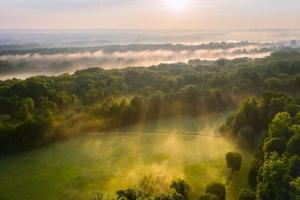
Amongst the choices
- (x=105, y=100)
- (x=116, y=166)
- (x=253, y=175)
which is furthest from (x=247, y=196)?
(x=105, y=100)

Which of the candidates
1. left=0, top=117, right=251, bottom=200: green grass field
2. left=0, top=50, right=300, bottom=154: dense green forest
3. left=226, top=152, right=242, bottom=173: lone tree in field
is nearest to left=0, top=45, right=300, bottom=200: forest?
left=0, top=50, right=300, bottom=154: dense green forest

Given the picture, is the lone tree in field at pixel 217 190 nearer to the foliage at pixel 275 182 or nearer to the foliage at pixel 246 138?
the foliage at pixel 275 182

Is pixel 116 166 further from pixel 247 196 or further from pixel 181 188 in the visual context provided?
pixel 247 196

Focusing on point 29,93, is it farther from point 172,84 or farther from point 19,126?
point 172,84

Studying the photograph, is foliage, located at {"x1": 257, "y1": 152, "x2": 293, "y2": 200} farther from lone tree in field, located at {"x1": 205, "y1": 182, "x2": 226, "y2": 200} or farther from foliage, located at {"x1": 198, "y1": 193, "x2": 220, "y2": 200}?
foliage, located at {"x1": 198, "y1": 193, "x2": 220, "y2": 200}

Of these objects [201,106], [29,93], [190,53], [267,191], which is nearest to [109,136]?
[201,106]
